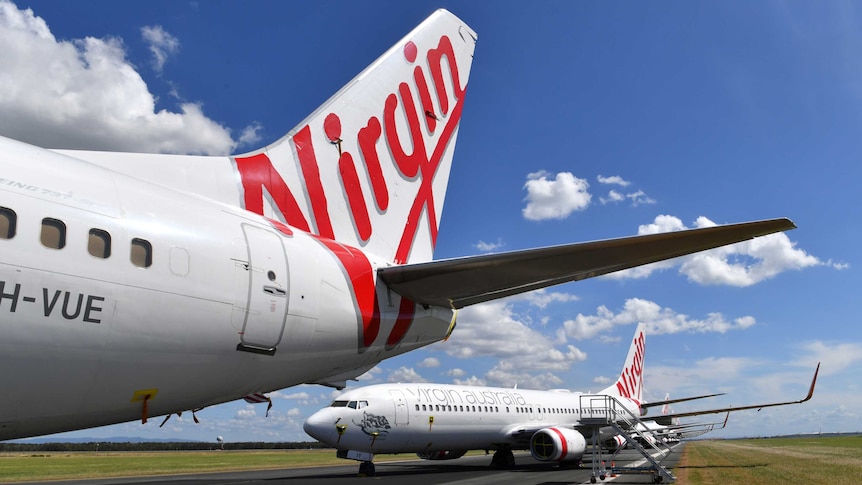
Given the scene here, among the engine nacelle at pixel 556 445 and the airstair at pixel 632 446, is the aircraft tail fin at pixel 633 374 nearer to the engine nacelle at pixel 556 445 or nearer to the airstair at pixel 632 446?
the engine nacelle at pixel 556 445

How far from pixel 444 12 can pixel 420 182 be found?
232 centimetres

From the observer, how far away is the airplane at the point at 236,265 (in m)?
3.43

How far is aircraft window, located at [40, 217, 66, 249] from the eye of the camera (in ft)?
11.2

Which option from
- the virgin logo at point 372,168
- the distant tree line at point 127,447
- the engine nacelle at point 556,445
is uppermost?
the virgin logo at point 372,168

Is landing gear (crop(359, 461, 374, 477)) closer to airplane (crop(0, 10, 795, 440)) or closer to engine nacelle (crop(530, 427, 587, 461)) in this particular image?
engine nacelle (crop(530, 427, 587, 461))

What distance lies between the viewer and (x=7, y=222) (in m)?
3.29

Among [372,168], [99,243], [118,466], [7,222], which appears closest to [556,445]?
[372,168]

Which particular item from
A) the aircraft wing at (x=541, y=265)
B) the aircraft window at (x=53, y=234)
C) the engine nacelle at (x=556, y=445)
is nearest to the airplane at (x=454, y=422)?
the engine nacelle at (x=556, y=445)

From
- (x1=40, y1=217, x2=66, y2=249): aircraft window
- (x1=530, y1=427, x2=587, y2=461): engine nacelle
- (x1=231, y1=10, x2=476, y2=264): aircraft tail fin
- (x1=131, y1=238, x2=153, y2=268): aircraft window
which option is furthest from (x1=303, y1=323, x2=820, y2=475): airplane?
(x1=40, y1=217, x2=66, y2=249): aircraft window

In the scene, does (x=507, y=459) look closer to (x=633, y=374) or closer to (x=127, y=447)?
(x=633, y=374)

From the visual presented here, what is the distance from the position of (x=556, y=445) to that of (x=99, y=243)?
71.0 feet

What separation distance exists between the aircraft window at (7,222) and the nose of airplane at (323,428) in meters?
16.4

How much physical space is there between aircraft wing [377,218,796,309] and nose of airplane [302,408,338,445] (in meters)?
13.7

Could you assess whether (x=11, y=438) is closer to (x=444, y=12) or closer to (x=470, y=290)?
(x=470, y=290)
